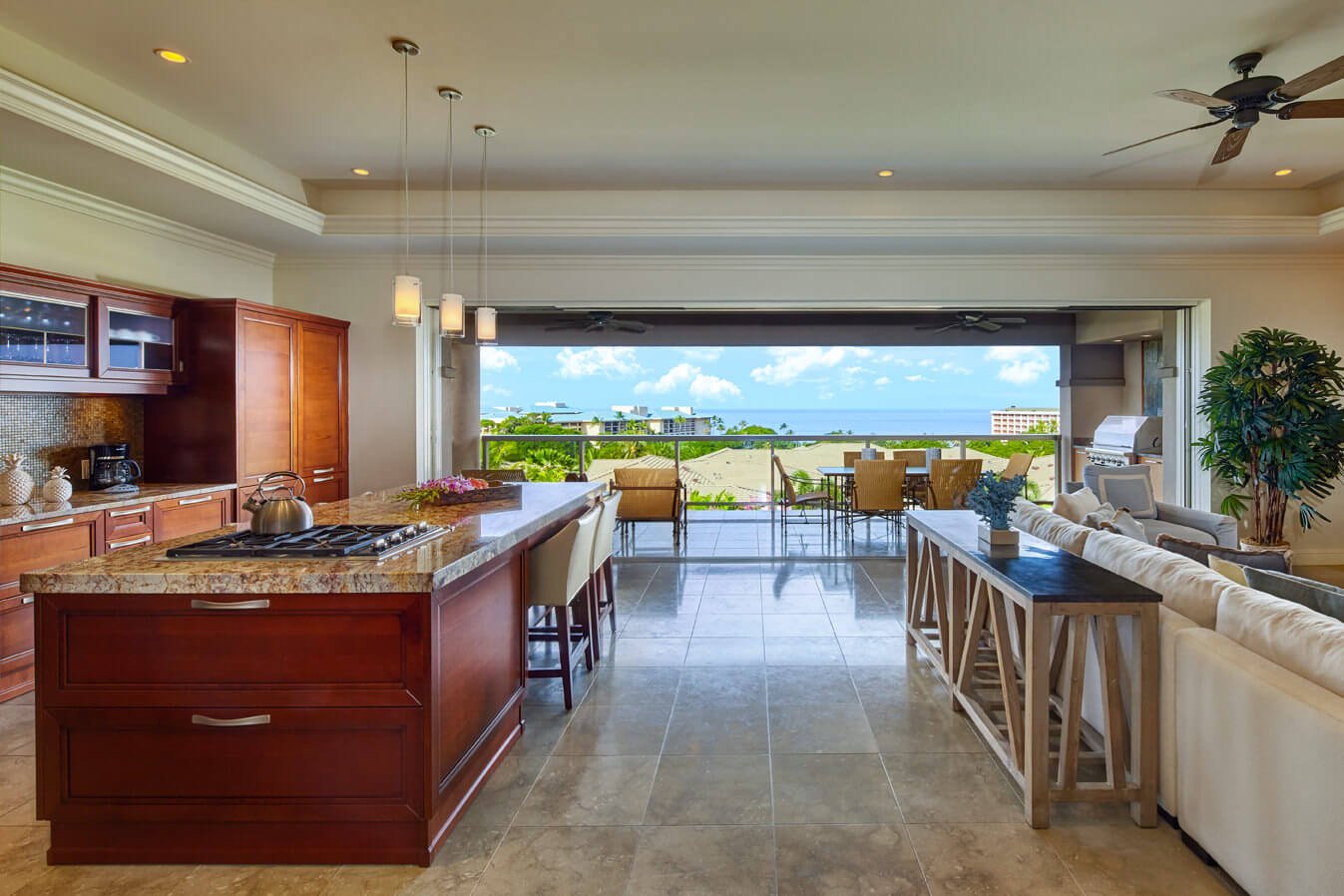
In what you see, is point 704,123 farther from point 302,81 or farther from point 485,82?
point 302,81

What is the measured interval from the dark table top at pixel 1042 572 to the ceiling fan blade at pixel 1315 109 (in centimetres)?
201

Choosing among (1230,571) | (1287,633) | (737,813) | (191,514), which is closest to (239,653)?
(737,813)

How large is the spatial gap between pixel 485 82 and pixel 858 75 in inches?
66.3

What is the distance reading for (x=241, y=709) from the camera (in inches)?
71.8

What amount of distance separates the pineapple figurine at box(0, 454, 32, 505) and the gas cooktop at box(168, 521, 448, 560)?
5.68 ft

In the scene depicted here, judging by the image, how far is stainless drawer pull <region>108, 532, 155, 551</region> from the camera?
10.8 ft

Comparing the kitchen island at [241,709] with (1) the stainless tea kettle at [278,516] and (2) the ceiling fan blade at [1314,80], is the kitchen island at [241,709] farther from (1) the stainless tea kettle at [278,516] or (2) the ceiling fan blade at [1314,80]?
(2) the ceiling fan blade at [1314,80]

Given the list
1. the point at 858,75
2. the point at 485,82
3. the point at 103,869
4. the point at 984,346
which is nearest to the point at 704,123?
the point at 858,75

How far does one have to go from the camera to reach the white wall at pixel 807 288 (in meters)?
5.13

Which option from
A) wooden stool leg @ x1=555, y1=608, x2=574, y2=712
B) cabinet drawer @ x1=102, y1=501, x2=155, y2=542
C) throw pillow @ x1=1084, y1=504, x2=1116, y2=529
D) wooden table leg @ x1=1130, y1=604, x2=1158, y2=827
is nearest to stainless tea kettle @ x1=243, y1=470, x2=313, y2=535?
wooden stool leg @ x1=555, y1=608, x2=574, y2=712

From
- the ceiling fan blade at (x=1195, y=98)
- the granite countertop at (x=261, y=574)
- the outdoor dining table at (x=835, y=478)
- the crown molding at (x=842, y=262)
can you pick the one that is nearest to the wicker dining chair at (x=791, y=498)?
the outdoor dining table at (x=835, y=478)

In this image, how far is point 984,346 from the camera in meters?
8.18

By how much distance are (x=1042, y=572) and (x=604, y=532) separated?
1.89 m

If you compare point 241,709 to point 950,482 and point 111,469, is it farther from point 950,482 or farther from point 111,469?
point 950,482
